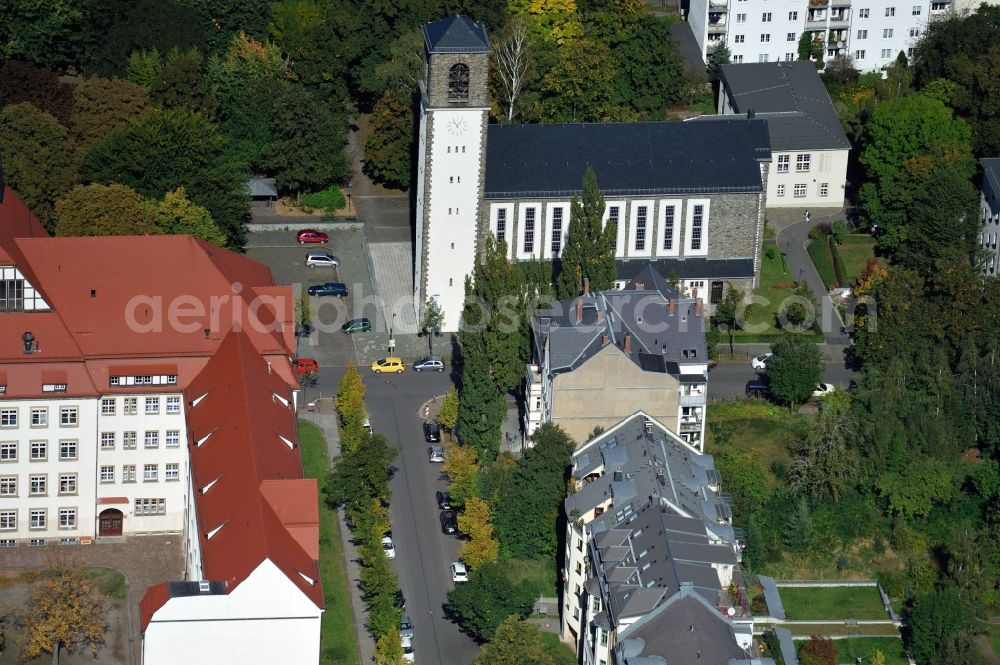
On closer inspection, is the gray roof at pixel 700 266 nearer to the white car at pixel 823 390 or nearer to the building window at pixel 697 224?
the building window at pixel 697 224

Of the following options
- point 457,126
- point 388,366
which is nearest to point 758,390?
point 388,366

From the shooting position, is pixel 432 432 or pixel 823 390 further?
pixel 823 390

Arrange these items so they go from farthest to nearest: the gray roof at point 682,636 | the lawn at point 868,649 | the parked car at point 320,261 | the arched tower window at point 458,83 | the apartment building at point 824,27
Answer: the apartment building at point 824,27
the parked car at point 320,261
the arched tower window at point 458,83
the lawn at point 868,649
the gray roof at point 682,636

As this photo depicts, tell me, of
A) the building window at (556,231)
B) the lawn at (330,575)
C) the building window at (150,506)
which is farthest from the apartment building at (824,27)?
the building window at (150,506)

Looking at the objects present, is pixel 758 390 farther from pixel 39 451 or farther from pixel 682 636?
pixel 39 451

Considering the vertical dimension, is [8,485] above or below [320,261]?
below

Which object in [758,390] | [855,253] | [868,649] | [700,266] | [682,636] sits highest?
[855,253]
